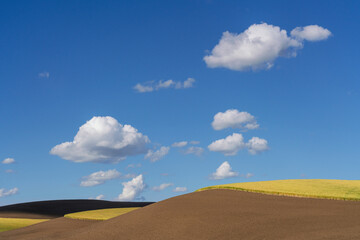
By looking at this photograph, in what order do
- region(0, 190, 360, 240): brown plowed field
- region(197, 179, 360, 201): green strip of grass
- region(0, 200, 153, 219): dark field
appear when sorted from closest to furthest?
region(0, 190, 360, 240): brown plowed field → region(197, 179, 360, 201): green strip of grass → region(0, 200, 153, 219): dark field

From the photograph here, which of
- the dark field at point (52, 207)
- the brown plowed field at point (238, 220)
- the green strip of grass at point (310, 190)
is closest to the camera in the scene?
the brown plowed field at point (238, 220)

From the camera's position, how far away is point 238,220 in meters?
22.1

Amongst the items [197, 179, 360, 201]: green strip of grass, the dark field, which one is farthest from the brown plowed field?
the dark field

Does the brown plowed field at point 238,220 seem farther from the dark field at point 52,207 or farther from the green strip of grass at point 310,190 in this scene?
the dark field at point 52,207

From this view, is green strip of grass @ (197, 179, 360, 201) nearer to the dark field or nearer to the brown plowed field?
the brown plowed field

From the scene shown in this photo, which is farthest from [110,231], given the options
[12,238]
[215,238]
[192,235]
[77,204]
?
[77,204]

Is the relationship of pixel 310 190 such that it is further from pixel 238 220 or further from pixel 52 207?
pixel 52 207

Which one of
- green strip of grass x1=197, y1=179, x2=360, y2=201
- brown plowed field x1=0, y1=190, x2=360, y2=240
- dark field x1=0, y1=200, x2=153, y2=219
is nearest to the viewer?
brown plowed field x1=0, y1=190, x2=360, y2=240

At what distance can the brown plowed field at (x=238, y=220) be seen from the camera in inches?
761

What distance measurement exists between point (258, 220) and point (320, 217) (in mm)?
3659

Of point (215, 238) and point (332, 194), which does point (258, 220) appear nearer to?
point (215, 238)

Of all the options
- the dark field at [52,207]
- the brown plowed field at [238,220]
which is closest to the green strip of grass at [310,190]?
the brown plowed field at [238,220]

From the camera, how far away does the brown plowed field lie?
19328 mm

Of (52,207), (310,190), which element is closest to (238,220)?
(310,190)
